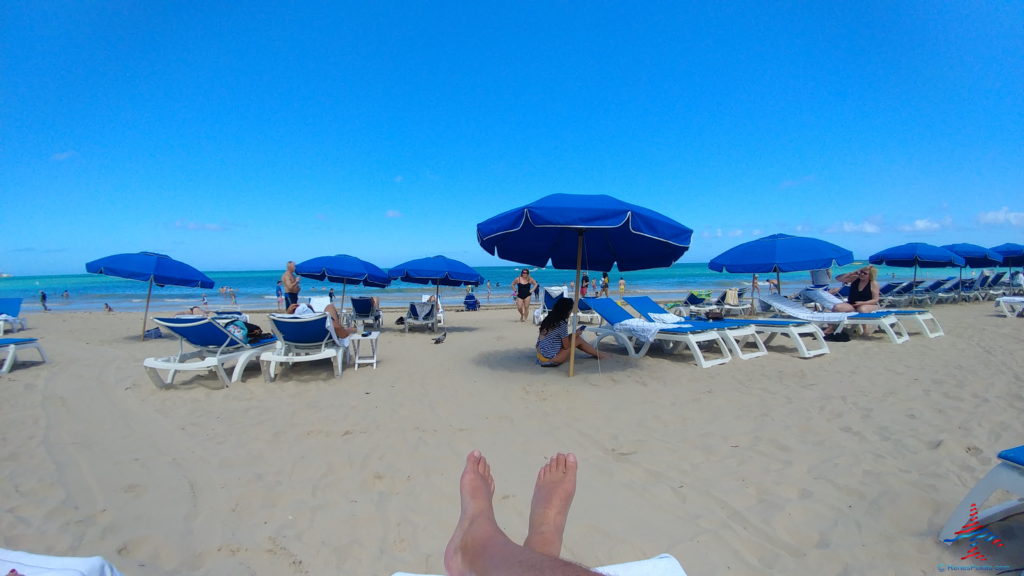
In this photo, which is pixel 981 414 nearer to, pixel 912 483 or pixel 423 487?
pixel 912 483

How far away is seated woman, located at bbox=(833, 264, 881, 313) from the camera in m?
6.94

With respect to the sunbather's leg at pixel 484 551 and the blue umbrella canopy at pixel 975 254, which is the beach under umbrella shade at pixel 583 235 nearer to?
the sunbather's leg at pixel 484 551

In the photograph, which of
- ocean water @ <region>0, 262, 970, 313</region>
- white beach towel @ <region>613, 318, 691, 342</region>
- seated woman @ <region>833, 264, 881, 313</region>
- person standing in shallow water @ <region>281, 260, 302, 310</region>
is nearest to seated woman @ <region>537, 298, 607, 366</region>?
white beach towel @ <region>613, 318, 691, 342</region>

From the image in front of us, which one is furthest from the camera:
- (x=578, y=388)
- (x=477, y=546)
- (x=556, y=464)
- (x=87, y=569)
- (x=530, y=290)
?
(x=530, y=290)

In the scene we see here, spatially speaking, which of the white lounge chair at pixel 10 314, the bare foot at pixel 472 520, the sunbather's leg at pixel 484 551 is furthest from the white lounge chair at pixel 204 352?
the white lounge chair at pixel 10 314

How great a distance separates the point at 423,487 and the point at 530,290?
9.13 metres

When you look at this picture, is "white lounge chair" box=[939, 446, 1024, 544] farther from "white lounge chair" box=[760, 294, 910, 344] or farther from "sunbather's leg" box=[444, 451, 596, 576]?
"white lounge chair" box=[760, 294, 910, 344]

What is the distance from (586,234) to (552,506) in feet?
12.8

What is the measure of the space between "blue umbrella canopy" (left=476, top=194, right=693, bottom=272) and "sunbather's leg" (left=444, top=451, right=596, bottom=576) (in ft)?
8.31

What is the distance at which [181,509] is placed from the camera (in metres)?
2.25

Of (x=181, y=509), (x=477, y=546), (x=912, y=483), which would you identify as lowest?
(x=181, y=509)

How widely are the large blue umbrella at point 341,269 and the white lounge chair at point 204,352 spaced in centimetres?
323

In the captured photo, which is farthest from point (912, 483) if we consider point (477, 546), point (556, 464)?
point (477, 546)

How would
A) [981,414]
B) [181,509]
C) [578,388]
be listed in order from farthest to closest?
[578,388], [981,414], [181,509]
